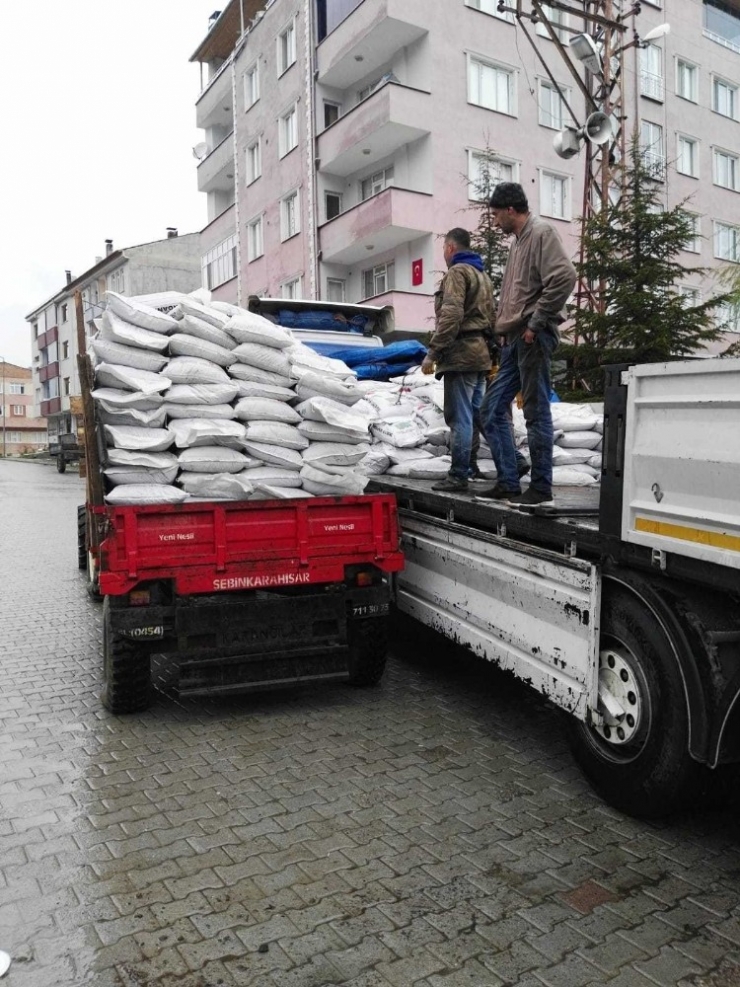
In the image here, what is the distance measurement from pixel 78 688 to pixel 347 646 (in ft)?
6.27

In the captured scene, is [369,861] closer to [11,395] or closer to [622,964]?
[622,964]

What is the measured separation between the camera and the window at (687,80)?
2925 cm

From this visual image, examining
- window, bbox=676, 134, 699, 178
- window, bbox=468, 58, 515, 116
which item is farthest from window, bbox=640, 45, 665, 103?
window, bbox=468, 58, 515, 116

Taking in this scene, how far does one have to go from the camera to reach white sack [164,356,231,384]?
18.0 feet

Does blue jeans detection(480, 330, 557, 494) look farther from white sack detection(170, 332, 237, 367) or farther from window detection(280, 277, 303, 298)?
window detection(280, 277, 303, 298)

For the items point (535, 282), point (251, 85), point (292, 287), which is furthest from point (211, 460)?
point (251, 85)

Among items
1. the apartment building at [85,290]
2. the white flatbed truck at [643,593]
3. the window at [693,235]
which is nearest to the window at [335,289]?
the window at [693,235]

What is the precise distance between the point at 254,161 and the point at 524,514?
29.1 metres

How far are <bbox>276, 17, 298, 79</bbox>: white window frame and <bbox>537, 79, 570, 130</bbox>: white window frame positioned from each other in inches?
308

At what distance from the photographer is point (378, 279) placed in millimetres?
25172

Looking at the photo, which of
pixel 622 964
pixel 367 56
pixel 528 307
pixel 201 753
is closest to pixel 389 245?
pixel 367 56

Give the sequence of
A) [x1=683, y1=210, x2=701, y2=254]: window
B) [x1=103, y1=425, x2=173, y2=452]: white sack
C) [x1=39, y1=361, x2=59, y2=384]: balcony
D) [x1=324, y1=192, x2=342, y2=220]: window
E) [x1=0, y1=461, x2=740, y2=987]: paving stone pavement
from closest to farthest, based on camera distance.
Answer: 1. [x1=0, y1=461, x2=740, y2=987]: paving stone pavement
2. [x1=103, y1=425, x2=173, y2=452]: white sack
3. [x1=683, y1=210, x2=701, y2=254]: window
4. [x1=324, y1=192, x2=342, y2=220]: window
5. [x1=39, y1=361, x2=59, y2=384]: balcony

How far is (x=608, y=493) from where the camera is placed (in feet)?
Result: 12.3

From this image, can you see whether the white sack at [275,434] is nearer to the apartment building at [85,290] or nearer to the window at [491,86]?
the window at [491,86]
